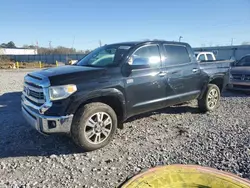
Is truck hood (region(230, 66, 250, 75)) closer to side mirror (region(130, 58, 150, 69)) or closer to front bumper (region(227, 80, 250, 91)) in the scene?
front bumper (region(227, 80, 250, 91))

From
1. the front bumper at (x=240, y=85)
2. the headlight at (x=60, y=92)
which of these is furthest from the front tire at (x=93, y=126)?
the front bumper at (x=240, y=85)

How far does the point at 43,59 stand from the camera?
147 feet

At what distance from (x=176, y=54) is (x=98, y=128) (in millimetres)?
2564

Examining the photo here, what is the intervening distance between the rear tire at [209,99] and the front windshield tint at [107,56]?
260 centimetres

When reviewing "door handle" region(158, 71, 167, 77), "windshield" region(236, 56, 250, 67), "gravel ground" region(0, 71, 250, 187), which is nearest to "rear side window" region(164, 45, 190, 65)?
"door handle" region(158, 71, 167, 77)

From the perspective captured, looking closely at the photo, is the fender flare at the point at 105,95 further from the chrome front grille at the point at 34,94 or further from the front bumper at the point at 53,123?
the chrome front grille at the point at 34,94

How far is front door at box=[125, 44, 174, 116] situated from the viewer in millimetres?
3924

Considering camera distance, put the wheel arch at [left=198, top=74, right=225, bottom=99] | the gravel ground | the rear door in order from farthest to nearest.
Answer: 1. the wheel arch at [left=198, top=74, right=225, bottom=99]
2. the rear door
3. the gravel ground

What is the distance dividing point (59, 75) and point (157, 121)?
2.58 metres

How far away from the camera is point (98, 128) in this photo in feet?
11.6

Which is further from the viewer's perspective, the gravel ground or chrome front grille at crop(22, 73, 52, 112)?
chrome front grille at crop(22, 73, 52, 112)

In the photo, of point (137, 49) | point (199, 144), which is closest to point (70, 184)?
point (199, 144)

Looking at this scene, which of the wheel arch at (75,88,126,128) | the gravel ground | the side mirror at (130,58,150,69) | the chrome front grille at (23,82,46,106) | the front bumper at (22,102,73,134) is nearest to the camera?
the gravel ground

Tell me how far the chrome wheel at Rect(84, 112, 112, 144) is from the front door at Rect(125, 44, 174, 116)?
53 cm
